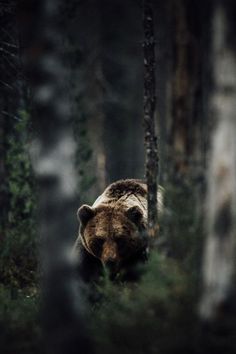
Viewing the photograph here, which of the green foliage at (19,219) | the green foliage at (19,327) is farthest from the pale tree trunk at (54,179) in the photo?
the green foliage at (19,219)

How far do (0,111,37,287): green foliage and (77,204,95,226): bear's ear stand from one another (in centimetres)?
127

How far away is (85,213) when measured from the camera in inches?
370

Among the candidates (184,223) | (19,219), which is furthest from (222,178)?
(19,219)

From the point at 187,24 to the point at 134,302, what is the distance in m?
2.99

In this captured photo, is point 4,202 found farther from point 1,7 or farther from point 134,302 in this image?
point 134,302

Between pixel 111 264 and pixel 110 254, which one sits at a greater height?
pixel 110 254

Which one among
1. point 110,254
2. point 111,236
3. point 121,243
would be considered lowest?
point 110,254

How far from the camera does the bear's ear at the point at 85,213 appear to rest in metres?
9.29

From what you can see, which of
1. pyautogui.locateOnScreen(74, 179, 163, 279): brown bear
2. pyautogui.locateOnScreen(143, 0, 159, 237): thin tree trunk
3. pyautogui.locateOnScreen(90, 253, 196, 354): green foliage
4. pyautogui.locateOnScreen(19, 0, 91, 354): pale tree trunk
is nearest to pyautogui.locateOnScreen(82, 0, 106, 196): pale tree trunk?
pyautogui.locateOnScreen(74, 179, 163, 279): brown bear

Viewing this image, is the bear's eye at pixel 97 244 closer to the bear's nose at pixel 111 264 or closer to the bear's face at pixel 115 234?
the bear's face at pixel 115 234

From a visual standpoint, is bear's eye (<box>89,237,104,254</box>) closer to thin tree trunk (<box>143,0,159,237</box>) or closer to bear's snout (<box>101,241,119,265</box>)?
bear's snout (<box>101,241,119,265</box>)

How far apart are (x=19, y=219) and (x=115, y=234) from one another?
2734 mm

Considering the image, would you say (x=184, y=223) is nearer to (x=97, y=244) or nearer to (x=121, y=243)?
(x=121, y=243)

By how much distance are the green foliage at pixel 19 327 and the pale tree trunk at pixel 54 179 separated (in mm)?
674
